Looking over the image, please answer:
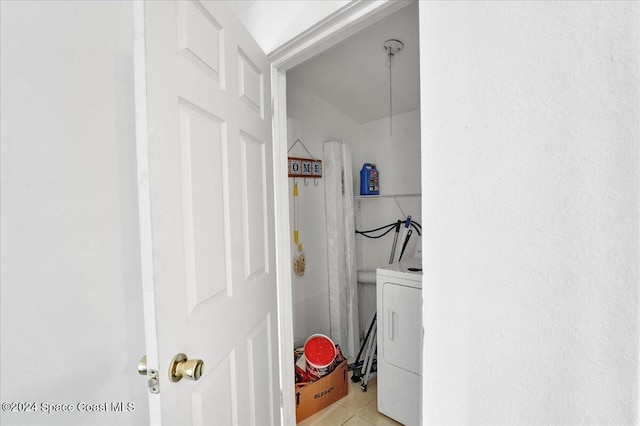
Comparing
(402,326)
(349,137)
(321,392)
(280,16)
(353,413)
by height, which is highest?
(280,16)

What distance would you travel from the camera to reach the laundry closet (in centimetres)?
222

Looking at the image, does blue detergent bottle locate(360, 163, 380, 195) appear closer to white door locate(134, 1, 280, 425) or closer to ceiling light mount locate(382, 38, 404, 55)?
ceiling light mount locate(382, 38, 404, 55)

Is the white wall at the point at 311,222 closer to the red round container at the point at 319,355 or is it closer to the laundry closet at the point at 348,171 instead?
the laundry closet at the point at 348,171

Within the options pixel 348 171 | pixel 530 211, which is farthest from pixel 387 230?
pixel 530 211

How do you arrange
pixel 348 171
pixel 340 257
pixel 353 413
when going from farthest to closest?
pixel 348 171, pixel 340 257, pixel 353 413

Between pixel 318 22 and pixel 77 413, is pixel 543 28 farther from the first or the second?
pixel 77 413

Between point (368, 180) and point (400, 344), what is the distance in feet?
4.85

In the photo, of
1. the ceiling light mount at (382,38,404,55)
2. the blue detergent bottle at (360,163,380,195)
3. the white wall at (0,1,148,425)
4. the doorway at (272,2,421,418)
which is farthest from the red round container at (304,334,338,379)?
the ceiling light mount at (382,38,404,55)

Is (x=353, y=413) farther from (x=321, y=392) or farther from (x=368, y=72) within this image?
(x=368, y=72)

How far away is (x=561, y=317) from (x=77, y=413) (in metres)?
1.50

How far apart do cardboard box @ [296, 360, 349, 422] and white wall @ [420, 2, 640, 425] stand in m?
1.23

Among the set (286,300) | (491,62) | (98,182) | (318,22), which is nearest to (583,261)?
(491,62)

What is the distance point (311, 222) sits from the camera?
99.5 inches

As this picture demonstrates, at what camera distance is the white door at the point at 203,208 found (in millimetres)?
665
